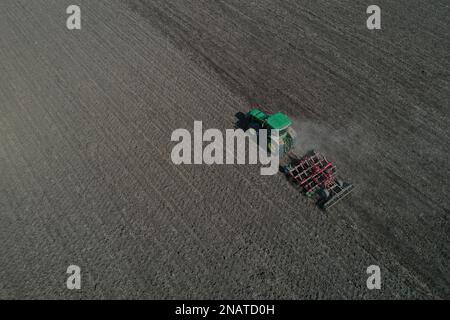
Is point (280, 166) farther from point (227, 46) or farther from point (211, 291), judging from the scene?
point (227, 46)

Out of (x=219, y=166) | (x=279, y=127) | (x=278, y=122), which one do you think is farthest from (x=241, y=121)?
(x=219, y=166)

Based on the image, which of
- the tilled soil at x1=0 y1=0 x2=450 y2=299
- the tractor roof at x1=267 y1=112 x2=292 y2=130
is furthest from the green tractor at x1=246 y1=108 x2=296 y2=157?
the tilled soil at x1=0 y1=0 x2=450 y2=299

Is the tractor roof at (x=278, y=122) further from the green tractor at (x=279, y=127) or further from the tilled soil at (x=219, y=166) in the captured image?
the tilled soil at (x=219, y=166)

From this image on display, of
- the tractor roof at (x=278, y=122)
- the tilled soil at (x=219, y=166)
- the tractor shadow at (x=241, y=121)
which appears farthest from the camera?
the tractor shadow at (x=241, y=121)

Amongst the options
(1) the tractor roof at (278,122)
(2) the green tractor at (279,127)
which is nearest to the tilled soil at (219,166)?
(2) the green tractor at (279,127)

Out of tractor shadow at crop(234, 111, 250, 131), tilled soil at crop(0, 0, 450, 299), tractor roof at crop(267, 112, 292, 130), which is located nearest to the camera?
tilled soil at crop(0, 0, 450, 299)

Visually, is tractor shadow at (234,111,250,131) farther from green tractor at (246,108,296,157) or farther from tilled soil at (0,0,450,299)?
green tractor at (246,108,296,157)

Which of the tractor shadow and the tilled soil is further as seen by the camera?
the tractor shadow

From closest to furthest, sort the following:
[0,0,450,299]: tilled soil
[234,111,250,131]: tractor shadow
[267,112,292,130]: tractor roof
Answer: [0,0,450,299]: tilled soil, [267,112,292,130]: tractor roof, [234,111,250,131]: tractor shadow
